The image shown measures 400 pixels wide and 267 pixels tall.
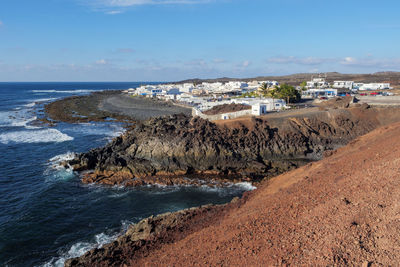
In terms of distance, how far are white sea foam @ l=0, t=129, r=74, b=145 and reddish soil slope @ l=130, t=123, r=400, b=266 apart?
140 feet

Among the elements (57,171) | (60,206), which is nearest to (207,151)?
(60,206)

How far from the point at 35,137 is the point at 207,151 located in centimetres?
3728

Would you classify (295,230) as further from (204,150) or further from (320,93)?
(320,93)

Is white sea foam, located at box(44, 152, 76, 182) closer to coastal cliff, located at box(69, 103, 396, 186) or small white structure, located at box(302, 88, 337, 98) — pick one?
coastal cliff, located at box(69, 103, 396, 186)

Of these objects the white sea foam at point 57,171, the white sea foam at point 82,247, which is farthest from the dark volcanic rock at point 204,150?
the white sea foam at point 82,247

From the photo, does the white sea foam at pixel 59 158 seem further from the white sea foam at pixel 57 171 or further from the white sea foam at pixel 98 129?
the white sea foam at pixel 98 129

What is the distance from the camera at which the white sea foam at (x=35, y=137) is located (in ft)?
163

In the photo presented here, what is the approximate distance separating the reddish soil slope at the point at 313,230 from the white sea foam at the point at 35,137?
140 ft

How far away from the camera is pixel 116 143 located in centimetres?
3922

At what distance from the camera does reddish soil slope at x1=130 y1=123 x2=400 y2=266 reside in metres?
11.3

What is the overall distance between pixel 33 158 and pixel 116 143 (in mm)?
12689

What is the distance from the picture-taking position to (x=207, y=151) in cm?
3544

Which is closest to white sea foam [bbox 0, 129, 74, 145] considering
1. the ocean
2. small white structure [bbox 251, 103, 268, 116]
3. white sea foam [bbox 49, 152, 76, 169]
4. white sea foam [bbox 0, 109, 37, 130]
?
the ocean

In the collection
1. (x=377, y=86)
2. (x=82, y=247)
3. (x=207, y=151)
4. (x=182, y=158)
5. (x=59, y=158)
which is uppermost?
(x=377, y=86)
